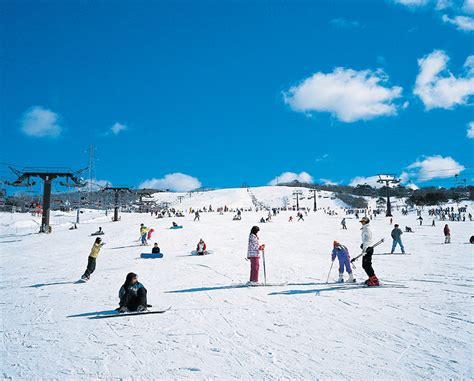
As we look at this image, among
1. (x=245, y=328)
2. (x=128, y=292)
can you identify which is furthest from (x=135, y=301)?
(x=245, y=328)

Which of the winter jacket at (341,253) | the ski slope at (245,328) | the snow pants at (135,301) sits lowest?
the ski slope at (245,328)

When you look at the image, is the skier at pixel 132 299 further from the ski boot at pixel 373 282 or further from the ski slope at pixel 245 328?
the ski boot at pixel 373 282

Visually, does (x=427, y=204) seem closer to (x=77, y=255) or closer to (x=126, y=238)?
(x=126, y=238)

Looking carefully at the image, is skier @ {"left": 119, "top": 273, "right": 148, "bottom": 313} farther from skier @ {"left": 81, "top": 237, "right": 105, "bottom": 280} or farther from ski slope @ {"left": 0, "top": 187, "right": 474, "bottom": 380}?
skier @ {"left": 81, "top": 237, "right": 105, "bottom": 280}

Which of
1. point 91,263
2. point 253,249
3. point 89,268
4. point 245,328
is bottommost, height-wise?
point 245,328

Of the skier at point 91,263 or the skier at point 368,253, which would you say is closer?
the skier at point 368,253

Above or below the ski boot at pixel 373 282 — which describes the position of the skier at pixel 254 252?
above

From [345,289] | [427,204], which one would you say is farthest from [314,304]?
[427,204]

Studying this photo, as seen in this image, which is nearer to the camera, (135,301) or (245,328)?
(245,328)

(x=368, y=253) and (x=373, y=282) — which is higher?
(x=368, y=253)

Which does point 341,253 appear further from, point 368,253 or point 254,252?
point 254,252

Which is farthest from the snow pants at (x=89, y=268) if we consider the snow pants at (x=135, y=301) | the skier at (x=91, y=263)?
the snow pants at (x=135, y=301)

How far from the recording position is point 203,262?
13977 mm

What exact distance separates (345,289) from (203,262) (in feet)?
23.2
